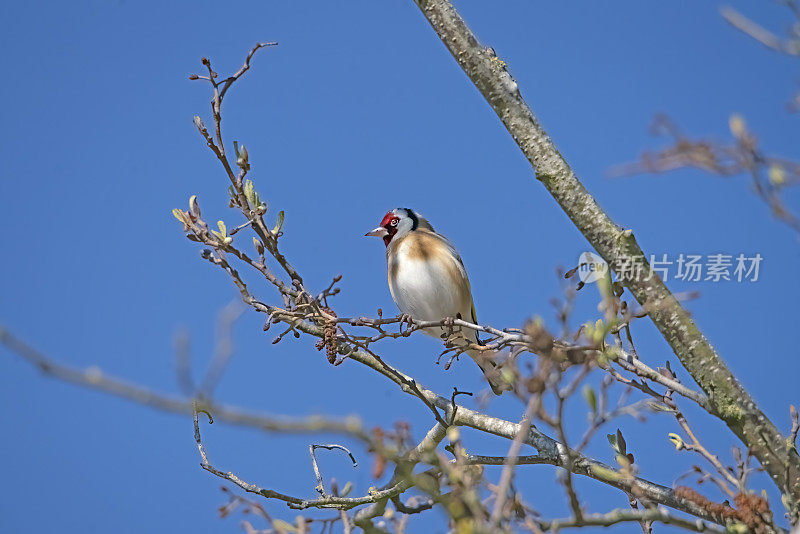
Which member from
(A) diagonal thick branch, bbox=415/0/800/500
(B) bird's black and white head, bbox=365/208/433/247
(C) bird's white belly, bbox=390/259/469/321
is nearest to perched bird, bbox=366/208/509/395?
(C) bird's white belly, bbox=390/259/469/321

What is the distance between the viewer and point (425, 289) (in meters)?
5.08

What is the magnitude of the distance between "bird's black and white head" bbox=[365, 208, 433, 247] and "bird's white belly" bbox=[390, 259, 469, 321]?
511 millimetres

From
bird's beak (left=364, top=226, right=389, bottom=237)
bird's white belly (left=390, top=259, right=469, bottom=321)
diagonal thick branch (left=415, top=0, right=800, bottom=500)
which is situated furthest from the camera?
bird's beak (left=364, top=226, right=389, bottom=237)

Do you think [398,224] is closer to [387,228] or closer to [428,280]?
[387,228]

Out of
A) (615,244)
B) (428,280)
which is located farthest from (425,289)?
(615,244)

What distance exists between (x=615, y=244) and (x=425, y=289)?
8.80 ft

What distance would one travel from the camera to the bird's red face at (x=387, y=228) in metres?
5.67

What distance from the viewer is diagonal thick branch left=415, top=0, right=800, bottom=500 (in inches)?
93.7

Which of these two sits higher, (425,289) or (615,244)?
(425,289)

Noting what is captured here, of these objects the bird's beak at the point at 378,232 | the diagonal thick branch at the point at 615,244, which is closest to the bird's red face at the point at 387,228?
the bird's beak at the point at 378,232

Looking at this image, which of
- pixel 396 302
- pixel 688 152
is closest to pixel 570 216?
pixel 688 152

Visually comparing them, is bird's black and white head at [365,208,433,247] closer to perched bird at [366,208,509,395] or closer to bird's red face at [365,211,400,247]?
bird's red face at [365,211,400,247]

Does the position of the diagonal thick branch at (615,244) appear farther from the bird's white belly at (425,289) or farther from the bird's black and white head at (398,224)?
the bird's black and white head at (398,224)

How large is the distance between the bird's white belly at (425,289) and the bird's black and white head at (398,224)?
51 centimetres
